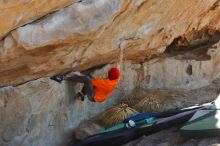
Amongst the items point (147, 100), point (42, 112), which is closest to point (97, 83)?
point (42, 112)

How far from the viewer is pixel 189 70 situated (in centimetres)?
781

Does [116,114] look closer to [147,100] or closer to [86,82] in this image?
[147,100]

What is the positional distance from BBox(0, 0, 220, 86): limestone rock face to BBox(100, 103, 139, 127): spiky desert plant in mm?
735

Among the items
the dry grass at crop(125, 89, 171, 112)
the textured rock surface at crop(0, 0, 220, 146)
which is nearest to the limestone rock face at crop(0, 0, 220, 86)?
the textured rock surface at crop(0, 0, 220, 146)

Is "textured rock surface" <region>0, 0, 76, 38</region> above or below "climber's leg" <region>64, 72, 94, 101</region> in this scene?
above

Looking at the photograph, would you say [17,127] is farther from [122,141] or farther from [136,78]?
[136,78]

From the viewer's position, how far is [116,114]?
6.48m

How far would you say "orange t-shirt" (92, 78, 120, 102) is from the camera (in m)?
5.76

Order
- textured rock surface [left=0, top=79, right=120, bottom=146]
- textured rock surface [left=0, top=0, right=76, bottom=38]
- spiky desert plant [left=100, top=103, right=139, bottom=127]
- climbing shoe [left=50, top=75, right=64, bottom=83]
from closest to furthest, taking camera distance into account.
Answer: textured rock surface [left=0, top=0, right=76, bottom=38] < textured rock surface [left=0, top=79, right=120, bottom=146] < climbing shoe [left=50, top=75, right=64, bottom=83] < spiky desert plant [left=100, top=103, right=139, bottom=127]

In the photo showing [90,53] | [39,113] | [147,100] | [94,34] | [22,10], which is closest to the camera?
[22,10]

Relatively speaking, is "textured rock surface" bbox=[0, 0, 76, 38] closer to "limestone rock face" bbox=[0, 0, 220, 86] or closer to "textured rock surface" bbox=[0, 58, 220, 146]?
"limestone rock face" bbox=[0, 0, 220, 86]

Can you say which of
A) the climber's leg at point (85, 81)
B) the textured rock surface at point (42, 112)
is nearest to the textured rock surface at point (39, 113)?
the textured rock surface at point (42, 112)

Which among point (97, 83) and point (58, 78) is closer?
point (58, 78)

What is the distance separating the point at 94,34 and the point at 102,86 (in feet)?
3.68
